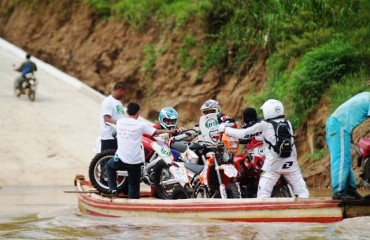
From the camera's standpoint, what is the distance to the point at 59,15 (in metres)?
35.3

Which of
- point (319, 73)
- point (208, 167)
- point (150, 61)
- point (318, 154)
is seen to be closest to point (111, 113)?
point (208, 167)

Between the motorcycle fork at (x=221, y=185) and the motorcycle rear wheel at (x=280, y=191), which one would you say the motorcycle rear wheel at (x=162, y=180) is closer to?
the motorcycle fork at (x=221, y=185)

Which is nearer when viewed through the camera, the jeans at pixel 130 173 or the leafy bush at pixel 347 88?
the jeans at pixel 130 173

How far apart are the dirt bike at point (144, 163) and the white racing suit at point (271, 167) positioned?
1.66m

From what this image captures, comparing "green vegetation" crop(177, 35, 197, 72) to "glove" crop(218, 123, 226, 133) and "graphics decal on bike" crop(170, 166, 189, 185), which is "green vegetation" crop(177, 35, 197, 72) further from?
"glove" crop(218, 123, 226, 133)

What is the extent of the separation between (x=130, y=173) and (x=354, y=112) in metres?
3.81

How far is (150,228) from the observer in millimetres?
12812

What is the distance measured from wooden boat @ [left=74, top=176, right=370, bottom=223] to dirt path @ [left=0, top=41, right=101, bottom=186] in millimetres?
9608

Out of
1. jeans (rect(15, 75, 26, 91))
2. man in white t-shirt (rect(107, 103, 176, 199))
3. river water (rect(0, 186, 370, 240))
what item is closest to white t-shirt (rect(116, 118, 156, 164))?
man in white t-shirt (rect(107, 103, 176, 199))

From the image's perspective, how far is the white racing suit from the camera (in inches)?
512

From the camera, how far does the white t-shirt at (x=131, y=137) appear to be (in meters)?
14.0

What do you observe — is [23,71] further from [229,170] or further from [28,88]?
[229,170]

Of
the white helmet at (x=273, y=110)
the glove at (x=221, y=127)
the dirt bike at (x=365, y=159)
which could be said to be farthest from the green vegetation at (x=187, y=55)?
the dirt bike at (x=365, y=159)

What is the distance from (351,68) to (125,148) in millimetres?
10326
